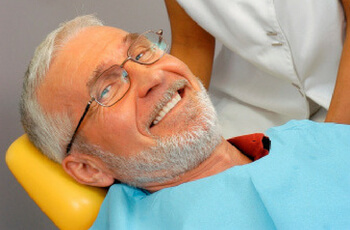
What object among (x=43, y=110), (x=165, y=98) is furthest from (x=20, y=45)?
(x=165, y=98)

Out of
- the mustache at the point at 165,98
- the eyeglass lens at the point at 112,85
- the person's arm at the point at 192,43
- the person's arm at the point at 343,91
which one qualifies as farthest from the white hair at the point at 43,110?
the person's arm at the point at 343,91

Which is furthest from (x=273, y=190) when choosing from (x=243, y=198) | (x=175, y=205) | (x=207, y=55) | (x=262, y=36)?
(x=207, y=55)

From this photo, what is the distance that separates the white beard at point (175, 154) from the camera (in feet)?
3.25

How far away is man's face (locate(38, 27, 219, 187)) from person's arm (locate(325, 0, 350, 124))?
1.24ft

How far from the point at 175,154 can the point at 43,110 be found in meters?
0.35

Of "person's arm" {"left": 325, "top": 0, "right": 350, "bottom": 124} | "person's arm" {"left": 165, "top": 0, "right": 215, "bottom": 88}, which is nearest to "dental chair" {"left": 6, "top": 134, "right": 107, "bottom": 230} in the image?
"person's arm" {"left": 165, "top": 0, "right": 215, "bottom": 88}

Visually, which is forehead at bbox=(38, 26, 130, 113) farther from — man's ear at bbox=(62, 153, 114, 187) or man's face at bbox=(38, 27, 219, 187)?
man's ear at bbox=(62, 153, 114, 187)

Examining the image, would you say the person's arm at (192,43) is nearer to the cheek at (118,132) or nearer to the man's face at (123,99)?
the man's face at (123,99)

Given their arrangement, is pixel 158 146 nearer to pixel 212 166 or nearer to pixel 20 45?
pixel 212 166

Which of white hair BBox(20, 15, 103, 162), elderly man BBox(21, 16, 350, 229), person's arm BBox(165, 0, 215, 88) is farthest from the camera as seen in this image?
person's arm BBox(165, 0, 215, 88)

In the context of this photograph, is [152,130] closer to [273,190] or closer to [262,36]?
[273,190]

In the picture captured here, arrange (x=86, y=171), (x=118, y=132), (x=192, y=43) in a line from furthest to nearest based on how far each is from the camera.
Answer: (x=192, y=43), (x=86, y=171), (x=118, y=132)

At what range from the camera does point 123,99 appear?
38.9 inches

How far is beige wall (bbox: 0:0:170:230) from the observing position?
1.41 metres
